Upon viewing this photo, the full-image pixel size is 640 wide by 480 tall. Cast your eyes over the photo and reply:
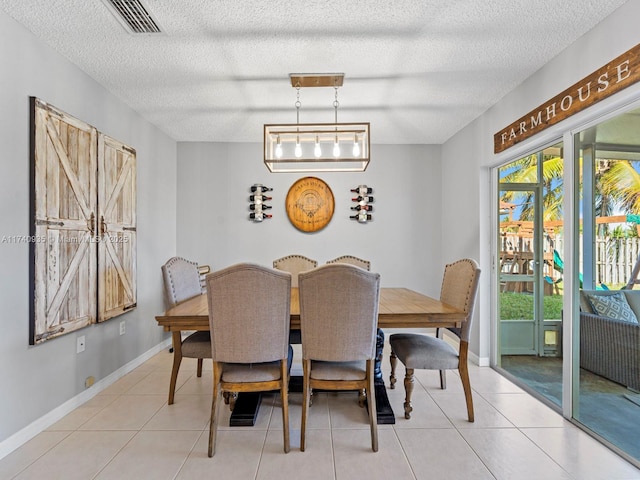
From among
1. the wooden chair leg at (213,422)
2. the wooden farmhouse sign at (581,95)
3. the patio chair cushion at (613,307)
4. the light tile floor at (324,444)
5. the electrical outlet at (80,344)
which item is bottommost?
the light tile floor at (324,444)

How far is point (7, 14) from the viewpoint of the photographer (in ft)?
6.50

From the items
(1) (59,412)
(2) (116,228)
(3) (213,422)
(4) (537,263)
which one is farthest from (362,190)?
(1) (59,412)

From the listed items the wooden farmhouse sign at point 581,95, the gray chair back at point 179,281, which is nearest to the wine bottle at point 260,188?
the gray chair back at point 179,281

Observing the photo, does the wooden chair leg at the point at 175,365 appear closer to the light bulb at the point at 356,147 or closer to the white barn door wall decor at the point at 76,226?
the white barn door wall decor at the point at 76,226

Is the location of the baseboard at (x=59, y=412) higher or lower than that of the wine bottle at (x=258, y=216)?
lower

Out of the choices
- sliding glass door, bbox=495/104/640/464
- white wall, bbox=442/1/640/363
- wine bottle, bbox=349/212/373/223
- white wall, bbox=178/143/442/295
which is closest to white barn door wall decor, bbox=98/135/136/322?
white wall, bbox=178/143/442/295

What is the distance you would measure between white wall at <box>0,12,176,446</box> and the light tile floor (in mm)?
240

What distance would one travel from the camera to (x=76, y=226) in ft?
8.25

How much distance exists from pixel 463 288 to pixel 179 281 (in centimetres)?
228

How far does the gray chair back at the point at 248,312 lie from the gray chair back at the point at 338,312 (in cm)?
13

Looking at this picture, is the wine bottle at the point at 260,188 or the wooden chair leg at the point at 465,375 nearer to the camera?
the wooden chair leg at the point at 465,375

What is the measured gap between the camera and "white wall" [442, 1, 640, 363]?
1.96m

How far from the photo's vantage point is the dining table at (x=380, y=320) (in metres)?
2.12

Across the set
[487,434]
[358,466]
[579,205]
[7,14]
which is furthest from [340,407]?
[7,14]
